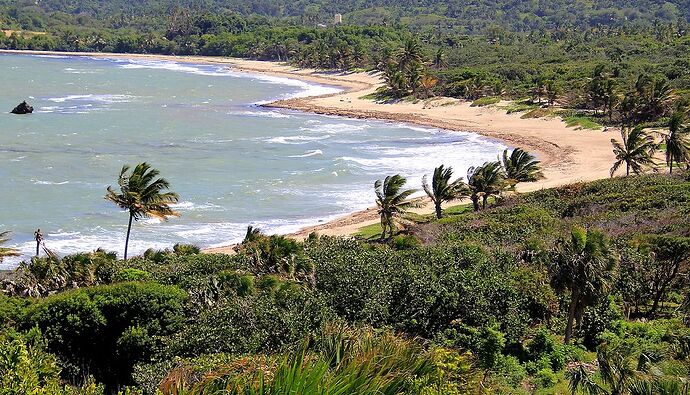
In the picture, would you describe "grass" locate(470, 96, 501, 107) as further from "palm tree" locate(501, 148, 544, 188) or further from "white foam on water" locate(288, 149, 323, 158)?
"palm tree" locate(501, 148, 544, 188)

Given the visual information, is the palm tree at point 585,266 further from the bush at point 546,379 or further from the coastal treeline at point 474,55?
the coastal treeline at point 474,55

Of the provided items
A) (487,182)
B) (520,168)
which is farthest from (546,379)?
(520,168)

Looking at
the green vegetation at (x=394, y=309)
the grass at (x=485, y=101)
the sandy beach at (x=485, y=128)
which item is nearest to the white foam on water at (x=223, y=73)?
the sandy beach at (x=485, y=128)

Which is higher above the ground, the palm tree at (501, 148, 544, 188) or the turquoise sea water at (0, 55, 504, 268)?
the palm tree at (501, 148, 544, 188)

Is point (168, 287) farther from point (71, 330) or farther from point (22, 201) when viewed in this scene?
point (22, 201)

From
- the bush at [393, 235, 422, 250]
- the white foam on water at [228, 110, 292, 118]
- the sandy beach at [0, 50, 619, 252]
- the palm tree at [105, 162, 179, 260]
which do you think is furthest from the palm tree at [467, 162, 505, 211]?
the white foam on water at [228, 110, 292, 118]
